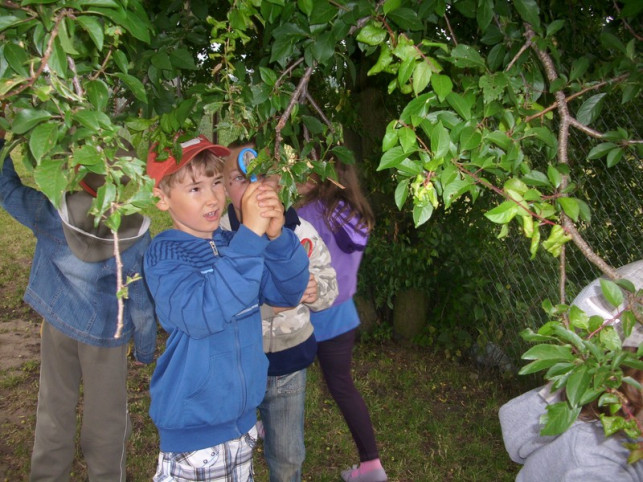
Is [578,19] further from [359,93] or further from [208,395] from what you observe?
[208,395]

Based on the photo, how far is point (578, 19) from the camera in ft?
9.13

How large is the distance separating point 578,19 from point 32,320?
4.96 meters

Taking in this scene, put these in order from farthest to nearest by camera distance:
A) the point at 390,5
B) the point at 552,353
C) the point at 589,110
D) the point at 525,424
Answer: the point at 525,424, the point at 589,110, the point at 390,5, the point at 552,353

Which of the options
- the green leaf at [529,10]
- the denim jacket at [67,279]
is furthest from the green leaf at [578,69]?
the denim jacket at [67,279]

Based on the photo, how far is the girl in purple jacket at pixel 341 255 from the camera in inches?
110

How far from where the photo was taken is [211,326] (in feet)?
5.89

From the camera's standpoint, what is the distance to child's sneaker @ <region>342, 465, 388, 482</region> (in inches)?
121

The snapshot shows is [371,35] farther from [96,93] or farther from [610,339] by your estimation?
[610,339]

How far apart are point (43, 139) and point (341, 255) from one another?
204cm

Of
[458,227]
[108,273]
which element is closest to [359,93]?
[458,227]

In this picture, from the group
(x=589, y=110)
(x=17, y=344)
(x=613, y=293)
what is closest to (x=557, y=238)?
A: (x=613, y=293)

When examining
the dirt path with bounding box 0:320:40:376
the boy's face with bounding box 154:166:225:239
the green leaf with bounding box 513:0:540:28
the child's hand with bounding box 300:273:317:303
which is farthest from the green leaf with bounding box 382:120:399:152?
the dirt path with bounding box 0:320:40:376

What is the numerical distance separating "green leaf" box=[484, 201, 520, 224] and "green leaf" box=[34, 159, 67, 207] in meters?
0.75

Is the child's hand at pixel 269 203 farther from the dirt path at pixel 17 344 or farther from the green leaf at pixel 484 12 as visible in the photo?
the dirt path at pixel 17 344
